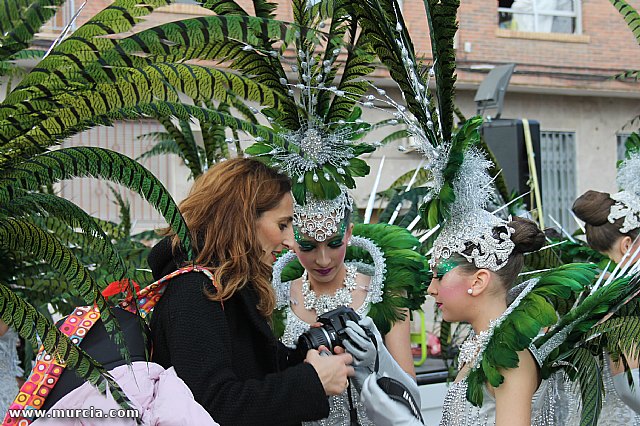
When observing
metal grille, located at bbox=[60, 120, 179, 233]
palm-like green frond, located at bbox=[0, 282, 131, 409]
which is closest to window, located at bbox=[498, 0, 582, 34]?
metal grille, located at bbox=[60, 120, 179, 233]

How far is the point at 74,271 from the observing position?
146 centimetres

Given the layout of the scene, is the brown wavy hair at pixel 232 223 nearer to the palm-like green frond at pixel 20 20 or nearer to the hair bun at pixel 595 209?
the palm-like green frond at pixel 20 20


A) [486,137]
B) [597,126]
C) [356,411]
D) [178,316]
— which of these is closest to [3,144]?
[178,316]

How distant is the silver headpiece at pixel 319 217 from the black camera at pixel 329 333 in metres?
0.35

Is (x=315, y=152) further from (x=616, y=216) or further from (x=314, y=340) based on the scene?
(x=616, y=216)

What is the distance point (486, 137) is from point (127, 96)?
14.8 ft

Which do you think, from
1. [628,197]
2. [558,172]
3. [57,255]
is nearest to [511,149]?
[628,197]

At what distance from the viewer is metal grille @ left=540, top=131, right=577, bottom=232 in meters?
11.2

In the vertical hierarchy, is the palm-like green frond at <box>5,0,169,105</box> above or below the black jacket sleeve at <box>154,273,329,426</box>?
above

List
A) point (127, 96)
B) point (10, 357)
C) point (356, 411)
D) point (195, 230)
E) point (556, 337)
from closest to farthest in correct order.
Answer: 1. point (127, 96)
2. point (195, 230)
3. point (556, 337)
4. point (356, 411)
5. point (10, 357)

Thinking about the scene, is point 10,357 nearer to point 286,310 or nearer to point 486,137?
point 286,310

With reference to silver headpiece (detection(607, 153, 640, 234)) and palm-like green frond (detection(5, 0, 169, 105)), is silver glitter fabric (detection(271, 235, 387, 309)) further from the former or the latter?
palm-like green frond (detection(5, 0, 169, 105))

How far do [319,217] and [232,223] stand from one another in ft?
2.15

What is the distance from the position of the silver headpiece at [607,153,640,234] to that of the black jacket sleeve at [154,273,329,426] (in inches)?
70.4
